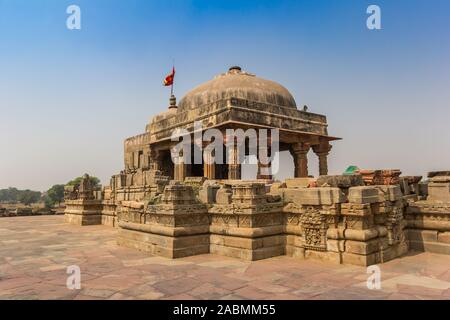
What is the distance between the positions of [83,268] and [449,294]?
4.96 metres

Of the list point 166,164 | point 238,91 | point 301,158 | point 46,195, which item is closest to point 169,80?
point 166,164

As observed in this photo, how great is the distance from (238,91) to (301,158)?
461 centimetres

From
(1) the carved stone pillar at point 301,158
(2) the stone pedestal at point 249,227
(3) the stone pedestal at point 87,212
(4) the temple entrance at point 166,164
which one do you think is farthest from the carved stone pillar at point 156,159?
(2) the stone pedestal at point 249,227

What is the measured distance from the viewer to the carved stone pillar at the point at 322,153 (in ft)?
58.8

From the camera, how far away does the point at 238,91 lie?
1617cm

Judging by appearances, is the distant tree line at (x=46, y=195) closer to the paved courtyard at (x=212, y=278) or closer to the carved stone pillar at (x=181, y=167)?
the carved stone pillar at (x=181, y=167)

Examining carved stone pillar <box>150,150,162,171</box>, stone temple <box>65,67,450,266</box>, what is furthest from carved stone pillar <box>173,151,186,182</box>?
stone temple <box>65,67,450,266</box>

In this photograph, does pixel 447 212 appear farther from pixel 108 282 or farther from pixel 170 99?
pixel 170 99

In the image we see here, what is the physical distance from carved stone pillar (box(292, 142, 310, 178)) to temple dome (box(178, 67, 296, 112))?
2136mm

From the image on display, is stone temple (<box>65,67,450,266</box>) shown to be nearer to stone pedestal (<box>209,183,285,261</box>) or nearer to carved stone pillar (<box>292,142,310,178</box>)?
stone pedestal (<box>209,183,285,261</box>)

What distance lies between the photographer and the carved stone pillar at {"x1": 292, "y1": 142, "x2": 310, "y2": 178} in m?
16.9

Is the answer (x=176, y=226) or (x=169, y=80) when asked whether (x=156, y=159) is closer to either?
(x=169, y=80)
